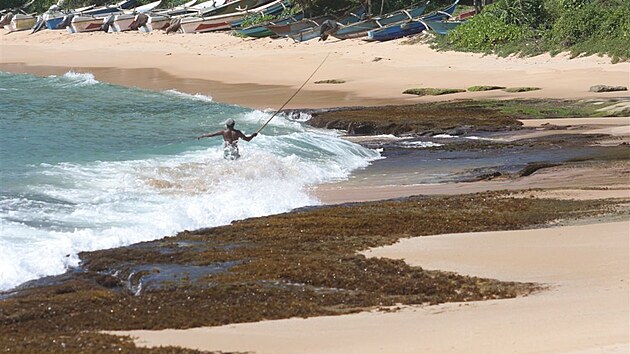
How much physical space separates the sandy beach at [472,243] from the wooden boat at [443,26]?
1.25 metres

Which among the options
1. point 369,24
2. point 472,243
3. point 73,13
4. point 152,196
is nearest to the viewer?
point 472,243

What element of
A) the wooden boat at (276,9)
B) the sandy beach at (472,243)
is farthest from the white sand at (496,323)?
the wooden boat at (276,9)

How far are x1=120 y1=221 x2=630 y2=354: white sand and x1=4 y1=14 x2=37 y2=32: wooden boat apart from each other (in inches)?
2043

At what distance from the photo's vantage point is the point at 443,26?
36.5 meters

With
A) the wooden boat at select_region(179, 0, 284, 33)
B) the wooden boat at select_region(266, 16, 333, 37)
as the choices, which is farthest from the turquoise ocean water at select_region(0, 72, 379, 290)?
the wooden boat at select_region(179, 0, 284, 33)

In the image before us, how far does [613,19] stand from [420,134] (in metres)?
13.0

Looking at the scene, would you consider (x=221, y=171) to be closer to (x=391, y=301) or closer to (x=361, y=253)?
(x=361, y=253)

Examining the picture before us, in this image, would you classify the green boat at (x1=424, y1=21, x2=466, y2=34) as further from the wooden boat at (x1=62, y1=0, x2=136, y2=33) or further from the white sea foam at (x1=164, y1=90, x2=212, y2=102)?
the wooden boat at (x1=62, y1=0, x2=136, y2=33)

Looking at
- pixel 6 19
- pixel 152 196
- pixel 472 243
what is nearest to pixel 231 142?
pixel 152 196

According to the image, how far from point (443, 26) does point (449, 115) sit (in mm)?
14569

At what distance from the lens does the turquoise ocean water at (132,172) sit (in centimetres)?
1109

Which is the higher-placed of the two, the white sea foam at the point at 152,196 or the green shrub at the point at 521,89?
the white sea foam at the point at 152,196

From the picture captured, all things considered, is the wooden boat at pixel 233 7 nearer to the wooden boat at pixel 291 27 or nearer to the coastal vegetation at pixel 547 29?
the wooden boat at pixel 291 27

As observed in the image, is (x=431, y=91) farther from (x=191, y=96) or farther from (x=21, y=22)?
(x=21, y=22)
